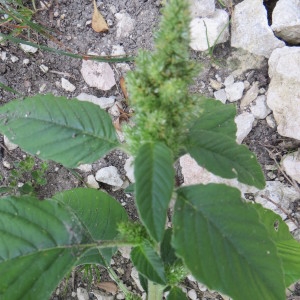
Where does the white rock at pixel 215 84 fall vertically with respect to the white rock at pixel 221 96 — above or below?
above

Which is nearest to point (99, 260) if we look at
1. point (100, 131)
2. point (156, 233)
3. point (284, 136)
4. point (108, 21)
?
point (100, 131)

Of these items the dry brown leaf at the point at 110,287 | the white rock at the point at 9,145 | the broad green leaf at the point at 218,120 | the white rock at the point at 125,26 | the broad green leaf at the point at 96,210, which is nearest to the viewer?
the broad green leaf at the point at 218,120

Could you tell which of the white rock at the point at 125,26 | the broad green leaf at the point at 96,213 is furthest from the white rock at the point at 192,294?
the white rock at the point at 125,26

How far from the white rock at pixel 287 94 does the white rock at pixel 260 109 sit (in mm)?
57

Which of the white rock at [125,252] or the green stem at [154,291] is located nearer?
the green stem at [154,291]

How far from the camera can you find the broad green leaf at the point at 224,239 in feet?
4.85

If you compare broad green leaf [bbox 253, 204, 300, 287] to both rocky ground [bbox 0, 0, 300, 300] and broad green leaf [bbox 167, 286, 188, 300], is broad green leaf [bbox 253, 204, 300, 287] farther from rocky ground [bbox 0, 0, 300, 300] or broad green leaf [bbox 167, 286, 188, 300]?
broad green leaf [bbox 167, 286, 188, 300]

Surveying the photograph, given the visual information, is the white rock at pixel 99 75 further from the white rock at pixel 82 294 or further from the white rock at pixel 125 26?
the white rock at pixel 82 294

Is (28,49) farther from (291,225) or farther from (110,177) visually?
(291,225)

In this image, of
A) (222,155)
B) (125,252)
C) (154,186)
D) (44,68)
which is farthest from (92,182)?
(154,186)

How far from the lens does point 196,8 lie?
2.85 m

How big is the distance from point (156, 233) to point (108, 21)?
188cm

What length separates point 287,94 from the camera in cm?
269

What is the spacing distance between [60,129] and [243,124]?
132 cm
